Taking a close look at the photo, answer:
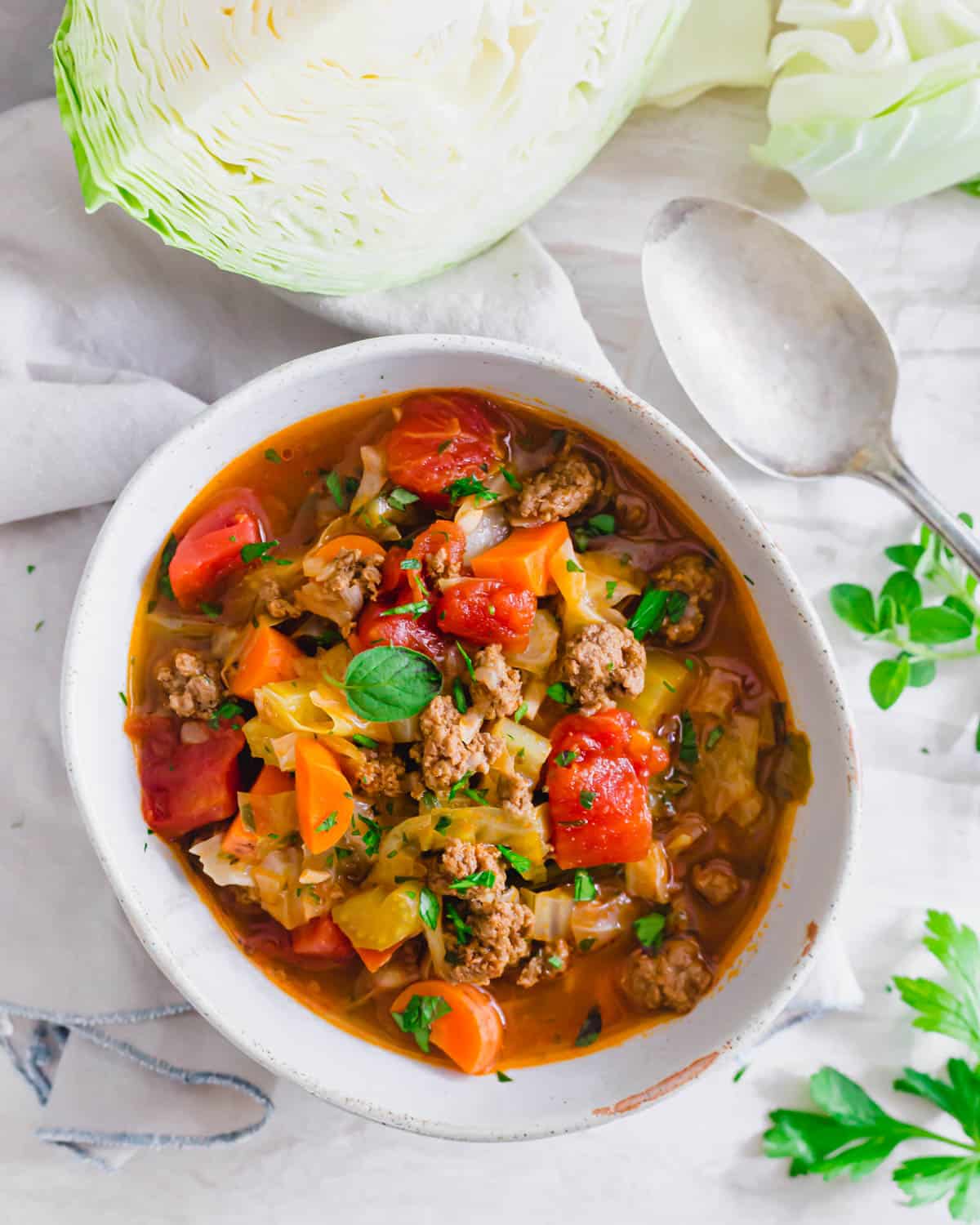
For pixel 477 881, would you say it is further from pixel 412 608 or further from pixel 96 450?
pixel 96 450

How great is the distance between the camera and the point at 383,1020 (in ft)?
8.96

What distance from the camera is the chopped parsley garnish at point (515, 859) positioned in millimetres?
2615

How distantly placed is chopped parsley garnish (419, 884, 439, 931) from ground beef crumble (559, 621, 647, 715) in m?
0.56

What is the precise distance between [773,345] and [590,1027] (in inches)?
73.4

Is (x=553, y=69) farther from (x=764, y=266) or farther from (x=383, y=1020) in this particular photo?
(x=383, y=1020)

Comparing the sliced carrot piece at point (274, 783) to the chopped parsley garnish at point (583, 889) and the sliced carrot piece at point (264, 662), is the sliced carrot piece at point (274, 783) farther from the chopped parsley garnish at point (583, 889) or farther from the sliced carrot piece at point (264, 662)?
the chopped parsley garnish at point (583, 889)

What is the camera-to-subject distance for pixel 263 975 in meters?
2.72

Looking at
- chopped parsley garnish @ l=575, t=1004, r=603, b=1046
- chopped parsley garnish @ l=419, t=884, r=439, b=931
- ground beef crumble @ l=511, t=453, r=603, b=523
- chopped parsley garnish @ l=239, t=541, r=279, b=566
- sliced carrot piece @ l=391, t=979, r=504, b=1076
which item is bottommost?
chopped parsley garnish @ l=575, t=1004, r=603, b=1046

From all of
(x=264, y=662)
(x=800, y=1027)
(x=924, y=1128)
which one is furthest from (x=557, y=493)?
(x=924, y=1128)

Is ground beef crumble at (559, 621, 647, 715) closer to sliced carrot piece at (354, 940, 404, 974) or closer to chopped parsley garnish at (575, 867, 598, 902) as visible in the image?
chopped parsley garnish at (575, 867, 598, 902)

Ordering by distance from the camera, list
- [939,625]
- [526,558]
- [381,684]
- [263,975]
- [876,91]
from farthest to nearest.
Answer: [939,625]
[876,91]
[263,975]
[526,558]
[381,684]

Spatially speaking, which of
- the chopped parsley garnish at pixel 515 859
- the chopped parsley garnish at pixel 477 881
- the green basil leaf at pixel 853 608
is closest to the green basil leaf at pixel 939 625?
the green basil leaf at pixel 853 608

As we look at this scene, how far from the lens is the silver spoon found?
3066mm

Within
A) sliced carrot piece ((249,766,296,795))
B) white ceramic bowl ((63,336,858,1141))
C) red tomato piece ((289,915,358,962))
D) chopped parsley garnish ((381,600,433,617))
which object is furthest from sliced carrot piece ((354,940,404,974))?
chopped parsley garnish ((381,600,433,617))
